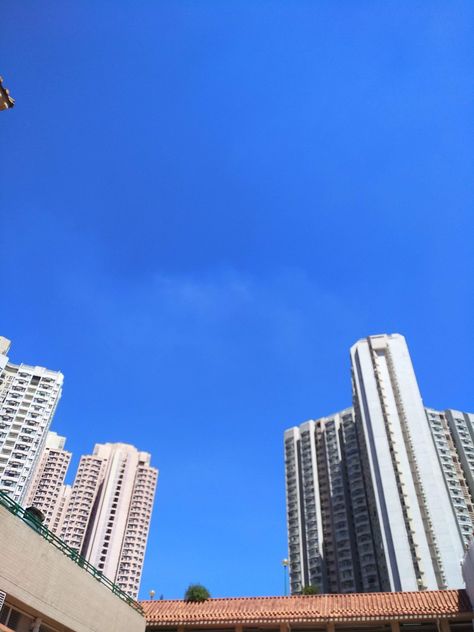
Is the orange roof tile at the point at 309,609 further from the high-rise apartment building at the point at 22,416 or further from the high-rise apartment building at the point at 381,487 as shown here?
the high-rise apartment building at the point at 22,416

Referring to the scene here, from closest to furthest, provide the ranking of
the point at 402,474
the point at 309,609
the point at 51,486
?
the point at 309,609 < the point at 402,474 < the point at 51,486

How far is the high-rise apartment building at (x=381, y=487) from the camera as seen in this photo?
63.0m

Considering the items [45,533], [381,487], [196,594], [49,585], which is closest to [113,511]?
[381,487]

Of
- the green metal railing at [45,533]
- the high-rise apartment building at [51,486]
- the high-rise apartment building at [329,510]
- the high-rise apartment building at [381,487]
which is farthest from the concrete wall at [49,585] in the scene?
the high-rise apartment building at [51,486]

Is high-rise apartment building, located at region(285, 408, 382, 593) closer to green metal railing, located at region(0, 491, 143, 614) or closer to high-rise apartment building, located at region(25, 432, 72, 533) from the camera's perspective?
high-rise apartment building, located at region(25, 432, 72, 533)

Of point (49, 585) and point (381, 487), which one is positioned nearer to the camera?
point (49, 585)

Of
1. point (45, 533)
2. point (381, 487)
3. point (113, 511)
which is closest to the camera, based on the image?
point (45, 533)

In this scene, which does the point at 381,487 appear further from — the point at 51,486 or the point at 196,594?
the point at 51,486

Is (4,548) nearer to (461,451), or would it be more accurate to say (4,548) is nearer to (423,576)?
(423,576)

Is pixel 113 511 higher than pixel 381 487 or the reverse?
higher

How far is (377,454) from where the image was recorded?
234 feet

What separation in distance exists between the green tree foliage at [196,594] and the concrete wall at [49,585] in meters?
7.76

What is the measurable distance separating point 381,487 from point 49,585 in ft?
203

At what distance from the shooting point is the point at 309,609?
72.2 feet
